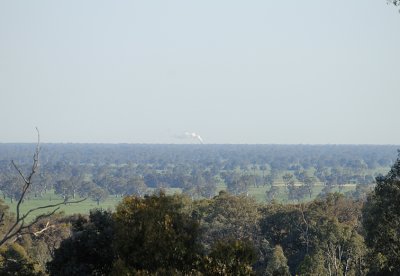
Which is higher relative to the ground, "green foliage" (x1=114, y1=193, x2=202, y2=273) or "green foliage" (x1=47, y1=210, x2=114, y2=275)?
"green foliage" (x1=114, y1=193, x2=202, y2=273)

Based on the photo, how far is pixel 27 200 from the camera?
160 metres

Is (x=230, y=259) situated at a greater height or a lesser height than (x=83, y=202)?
greater

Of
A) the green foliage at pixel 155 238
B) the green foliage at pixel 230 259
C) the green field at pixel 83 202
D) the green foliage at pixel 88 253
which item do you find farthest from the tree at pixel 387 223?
the green field at pixel 83 202

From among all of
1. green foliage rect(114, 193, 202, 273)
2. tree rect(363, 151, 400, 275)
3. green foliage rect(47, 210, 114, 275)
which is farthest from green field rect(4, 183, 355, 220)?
tree rect(363, 151, 400, 275)

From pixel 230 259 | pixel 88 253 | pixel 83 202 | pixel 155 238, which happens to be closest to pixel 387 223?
pixel 230 259

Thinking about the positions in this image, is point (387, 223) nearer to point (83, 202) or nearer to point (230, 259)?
point (230, 259)

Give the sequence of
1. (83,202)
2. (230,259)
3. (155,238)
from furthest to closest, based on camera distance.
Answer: (83,202), (155,238), (230,259)

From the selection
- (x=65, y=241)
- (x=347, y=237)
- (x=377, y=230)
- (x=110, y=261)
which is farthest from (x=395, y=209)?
(x=347, y=237)

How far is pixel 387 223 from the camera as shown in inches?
832

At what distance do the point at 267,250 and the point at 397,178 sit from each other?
3432 cm

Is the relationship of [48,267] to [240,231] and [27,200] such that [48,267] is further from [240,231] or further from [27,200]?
[27,200]

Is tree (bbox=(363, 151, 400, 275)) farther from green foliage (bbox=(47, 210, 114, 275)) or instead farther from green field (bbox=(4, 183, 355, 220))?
green field (bbox=(4, 183, 355, 220))

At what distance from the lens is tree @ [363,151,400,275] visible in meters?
20.9

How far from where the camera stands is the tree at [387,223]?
68.6ft
